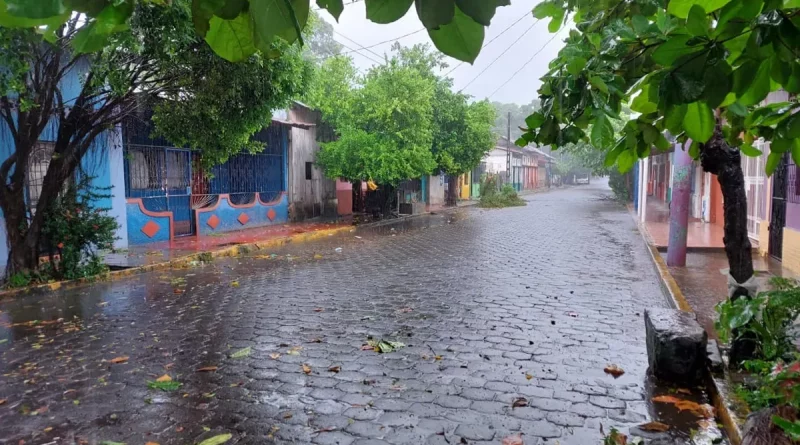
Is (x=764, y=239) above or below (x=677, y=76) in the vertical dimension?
below

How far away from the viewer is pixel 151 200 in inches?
578

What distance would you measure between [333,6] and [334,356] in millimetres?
4581

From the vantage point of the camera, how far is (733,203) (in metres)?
4.89

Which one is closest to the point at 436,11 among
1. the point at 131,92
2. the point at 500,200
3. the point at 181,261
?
the point at 131,92

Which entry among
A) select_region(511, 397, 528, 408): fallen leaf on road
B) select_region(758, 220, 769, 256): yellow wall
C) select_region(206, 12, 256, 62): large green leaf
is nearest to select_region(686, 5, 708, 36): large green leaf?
select_region(206, 12, 256, 62): large green leaf

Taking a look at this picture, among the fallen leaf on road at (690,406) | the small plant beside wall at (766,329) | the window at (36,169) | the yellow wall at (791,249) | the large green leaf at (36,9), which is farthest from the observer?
the window at (36,169)

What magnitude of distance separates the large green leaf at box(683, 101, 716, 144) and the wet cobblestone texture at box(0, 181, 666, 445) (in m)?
2.49

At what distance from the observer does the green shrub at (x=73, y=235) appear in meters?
9.31

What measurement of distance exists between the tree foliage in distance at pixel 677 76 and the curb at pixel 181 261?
9.06 metres

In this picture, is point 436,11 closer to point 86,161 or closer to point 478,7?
point 478,7

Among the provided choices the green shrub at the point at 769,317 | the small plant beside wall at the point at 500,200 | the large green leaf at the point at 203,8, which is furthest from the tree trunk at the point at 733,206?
the small plant beside wall at the point at 500,200

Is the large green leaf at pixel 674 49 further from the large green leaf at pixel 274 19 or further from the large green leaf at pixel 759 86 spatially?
the large green leaf at pixel 274 19

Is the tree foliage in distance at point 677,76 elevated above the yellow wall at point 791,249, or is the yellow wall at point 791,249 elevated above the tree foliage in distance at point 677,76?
the tree foliage in distance at point 677,76

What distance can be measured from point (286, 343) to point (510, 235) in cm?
1166
